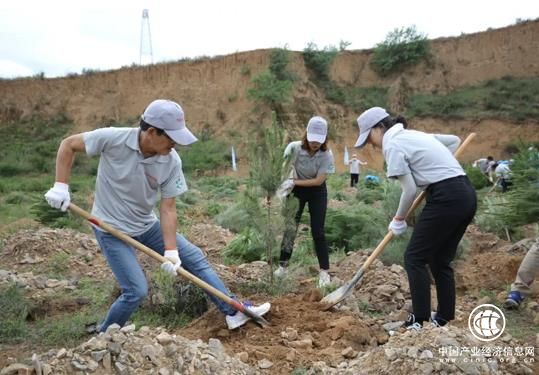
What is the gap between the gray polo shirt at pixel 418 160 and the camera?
3.27 metres

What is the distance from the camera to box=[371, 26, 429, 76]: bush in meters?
28.3

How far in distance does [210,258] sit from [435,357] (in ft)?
12.0

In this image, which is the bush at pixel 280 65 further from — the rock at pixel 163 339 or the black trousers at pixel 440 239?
the rock at pixel 163 339

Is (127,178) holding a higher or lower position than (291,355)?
higher

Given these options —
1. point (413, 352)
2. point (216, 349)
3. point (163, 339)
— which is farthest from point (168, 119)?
point (413, 352)

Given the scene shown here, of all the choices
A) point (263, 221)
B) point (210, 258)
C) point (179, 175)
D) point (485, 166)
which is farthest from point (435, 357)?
point (485, 166)

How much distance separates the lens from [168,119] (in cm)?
301

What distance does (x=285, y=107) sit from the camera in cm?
2539

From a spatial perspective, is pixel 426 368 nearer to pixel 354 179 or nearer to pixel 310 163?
pixel 310 163

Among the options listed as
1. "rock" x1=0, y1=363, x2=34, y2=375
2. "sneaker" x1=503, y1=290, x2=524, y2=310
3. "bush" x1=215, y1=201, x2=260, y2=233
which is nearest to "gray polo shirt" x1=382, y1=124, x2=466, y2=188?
"sneaker" x1=503, y1=290, x2=524, y2=310

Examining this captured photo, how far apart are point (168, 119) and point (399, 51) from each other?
27619mm

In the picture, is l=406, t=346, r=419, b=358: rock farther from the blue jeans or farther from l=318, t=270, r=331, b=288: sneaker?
l=318, t=270, r=331, b=288: sneaker

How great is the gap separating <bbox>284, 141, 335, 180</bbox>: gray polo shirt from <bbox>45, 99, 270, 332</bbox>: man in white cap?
171 centimetres

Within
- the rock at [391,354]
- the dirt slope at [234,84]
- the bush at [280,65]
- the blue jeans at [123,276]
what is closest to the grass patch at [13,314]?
the blue jeans at [123,276]
